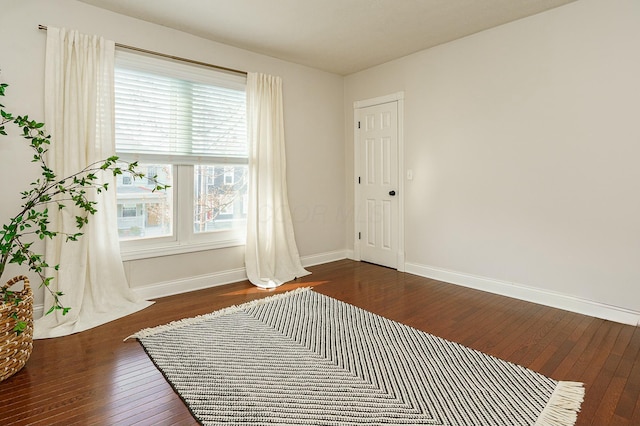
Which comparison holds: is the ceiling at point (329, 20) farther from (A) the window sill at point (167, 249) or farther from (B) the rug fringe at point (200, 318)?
(B) the rug fringe at point (200, 318)

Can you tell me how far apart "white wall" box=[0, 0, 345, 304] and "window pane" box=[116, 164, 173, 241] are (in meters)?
0.29

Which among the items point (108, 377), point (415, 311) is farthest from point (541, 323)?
point (108, 377)

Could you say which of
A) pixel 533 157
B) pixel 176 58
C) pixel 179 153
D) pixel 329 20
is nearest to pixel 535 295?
pixel 533 157

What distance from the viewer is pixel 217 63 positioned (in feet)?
12.0

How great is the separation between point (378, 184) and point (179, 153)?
2.46 metres

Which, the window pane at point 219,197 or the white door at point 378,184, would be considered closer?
the window pane at point 219,197

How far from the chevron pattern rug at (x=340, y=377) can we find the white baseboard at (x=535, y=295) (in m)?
1.33

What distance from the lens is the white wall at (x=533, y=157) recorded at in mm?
2691

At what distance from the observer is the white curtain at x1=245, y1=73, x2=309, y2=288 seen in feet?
12.6

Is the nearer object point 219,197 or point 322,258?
point 219,197

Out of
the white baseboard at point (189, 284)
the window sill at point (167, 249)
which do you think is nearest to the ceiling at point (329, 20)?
the window sill at point (167, 249)

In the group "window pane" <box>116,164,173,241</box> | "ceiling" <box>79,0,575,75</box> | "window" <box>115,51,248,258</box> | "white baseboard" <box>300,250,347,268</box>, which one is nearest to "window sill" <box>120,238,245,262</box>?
"window" <box>115,51,248,258</box>

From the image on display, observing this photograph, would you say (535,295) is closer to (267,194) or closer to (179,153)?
(267,194)

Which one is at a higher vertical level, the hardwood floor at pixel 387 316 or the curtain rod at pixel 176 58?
the curtain rod at pixel 176 58
